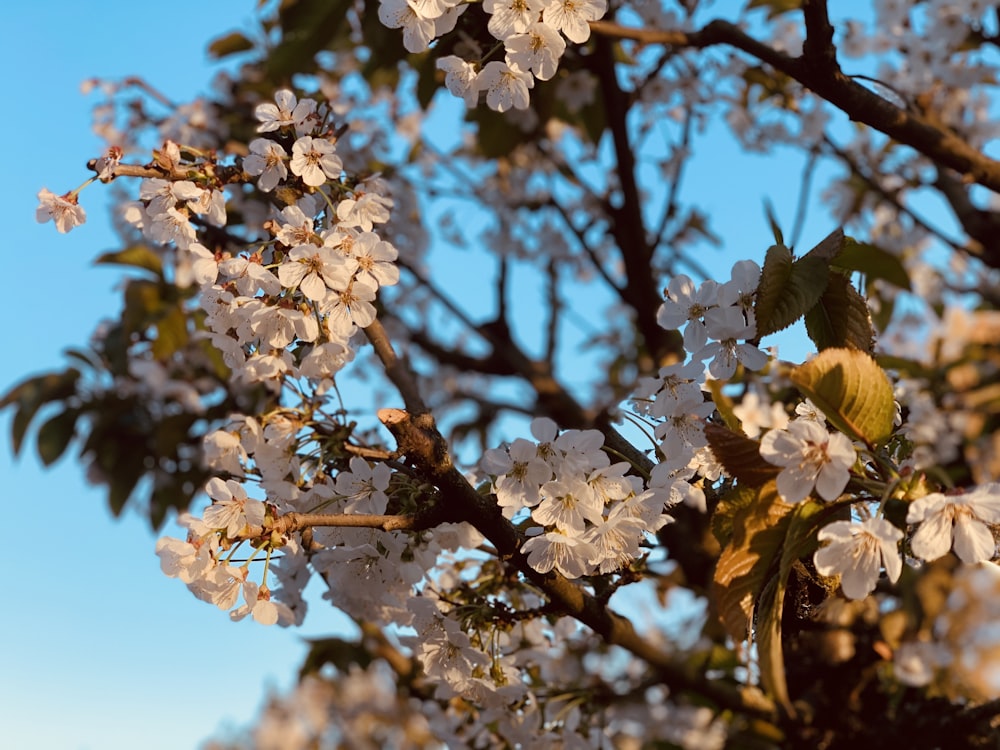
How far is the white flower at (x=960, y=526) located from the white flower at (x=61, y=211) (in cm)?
105

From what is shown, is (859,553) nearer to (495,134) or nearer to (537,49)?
(537,49)

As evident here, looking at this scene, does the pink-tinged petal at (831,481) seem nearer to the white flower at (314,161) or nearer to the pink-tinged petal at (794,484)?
the pink-tinged petal at (794,484)

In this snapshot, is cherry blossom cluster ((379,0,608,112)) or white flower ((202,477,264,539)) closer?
white flower ((202,477,264,539))

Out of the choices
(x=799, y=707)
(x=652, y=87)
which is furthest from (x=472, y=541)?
(x=652, y=87)

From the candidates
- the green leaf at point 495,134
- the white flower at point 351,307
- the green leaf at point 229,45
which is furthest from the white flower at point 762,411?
the green leaf at point 229,45

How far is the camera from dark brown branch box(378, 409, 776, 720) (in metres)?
0.90

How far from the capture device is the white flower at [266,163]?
1166mm

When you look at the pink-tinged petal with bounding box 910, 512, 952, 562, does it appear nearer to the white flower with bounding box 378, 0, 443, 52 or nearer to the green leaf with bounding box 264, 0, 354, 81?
the white flower with bounding box 378, 0, 443, 52

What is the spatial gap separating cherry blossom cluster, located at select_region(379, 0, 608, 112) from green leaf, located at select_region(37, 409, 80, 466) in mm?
2185

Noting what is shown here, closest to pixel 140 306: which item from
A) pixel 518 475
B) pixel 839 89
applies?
pixel 518 475

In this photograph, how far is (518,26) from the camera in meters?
1.10

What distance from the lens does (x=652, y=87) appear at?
3.43m

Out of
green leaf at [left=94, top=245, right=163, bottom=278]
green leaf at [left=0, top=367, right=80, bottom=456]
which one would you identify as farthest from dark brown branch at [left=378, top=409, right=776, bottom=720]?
green leaf at [left=0, top=367, right=80, bottom=456]

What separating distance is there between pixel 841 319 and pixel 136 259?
2.19 metres
